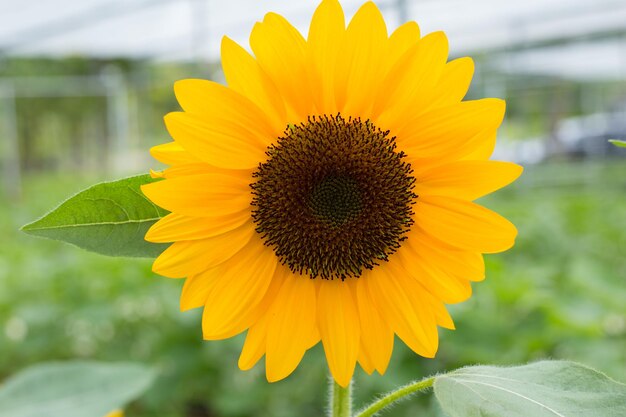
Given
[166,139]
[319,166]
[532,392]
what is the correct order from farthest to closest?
[166,139] < [319,166] < [532,392]

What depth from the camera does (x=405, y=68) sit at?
64 cm

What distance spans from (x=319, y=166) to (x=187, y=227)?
0.15 metres

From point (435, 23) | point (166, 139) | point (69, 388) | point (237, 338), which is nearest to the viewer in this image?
point (69, 388)

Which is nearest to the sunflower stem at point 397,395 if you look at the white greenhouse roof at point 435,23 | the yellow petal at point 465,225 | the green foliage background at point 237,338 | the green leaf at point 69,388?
the yellow petal at point 465,225

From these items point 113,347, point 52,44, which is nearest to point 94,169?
point 52,44

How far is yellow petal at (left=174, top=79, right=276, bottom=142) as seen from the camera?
0.63m

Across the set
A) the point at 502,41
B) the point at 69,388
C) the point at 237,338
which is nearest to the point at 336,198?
the point at 69,388

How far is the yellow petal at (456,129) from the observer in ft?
2.10

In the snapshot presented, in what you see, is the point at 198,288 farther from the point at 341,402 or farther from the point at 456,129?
the point at 456,129

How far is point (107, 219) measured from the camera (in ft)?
2.23

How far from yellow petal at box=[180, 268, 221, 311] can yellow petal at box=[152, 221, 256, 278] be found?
0.04 feet

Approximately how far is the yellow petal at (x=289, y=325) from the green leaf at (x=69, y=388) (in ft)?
1.46

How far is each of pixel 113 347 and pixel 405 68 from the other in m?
2.25

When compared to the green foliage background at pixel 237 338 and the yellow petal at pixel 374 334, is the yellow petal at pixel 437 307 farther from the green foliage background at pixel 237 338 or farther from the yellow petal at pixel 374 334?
the green foliage background at pixel 237 338
